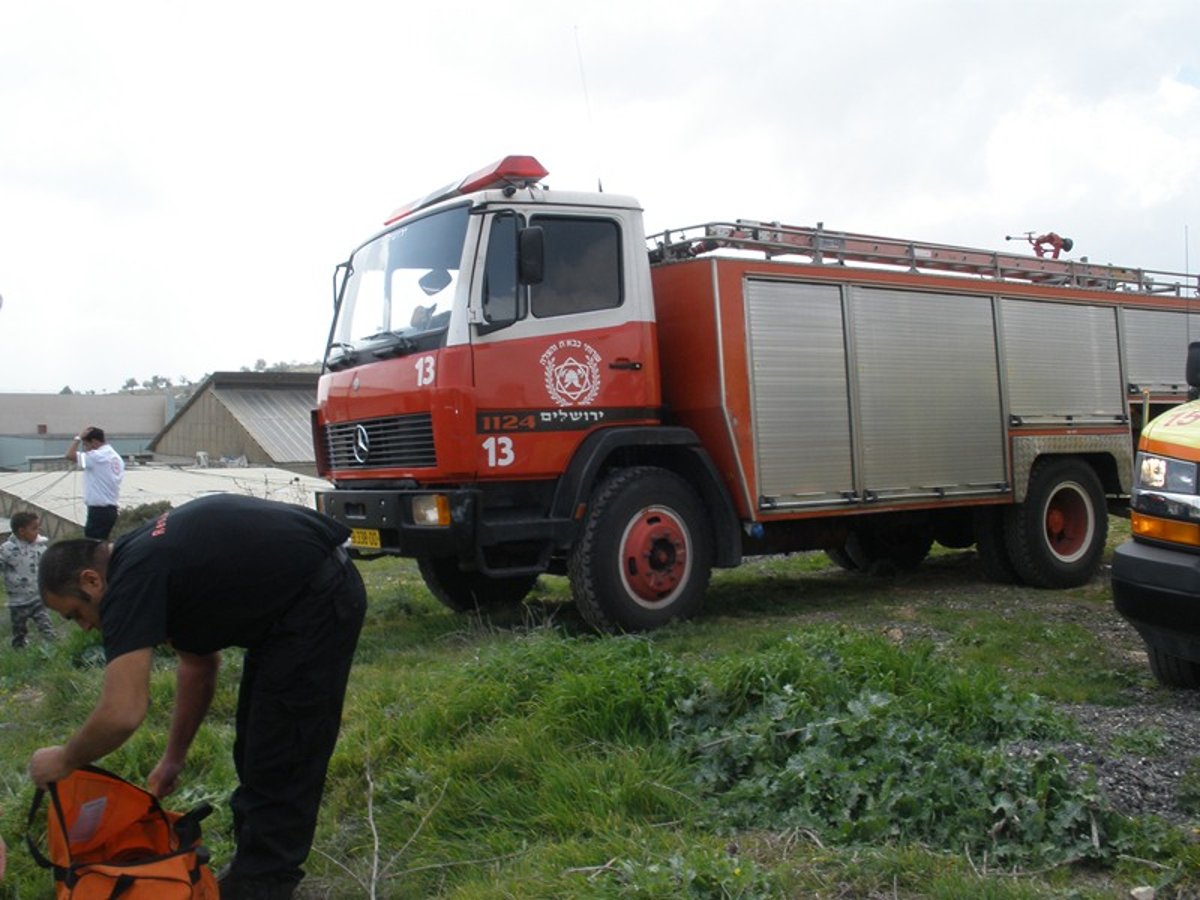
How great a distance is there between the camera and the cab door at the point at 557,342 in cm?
676

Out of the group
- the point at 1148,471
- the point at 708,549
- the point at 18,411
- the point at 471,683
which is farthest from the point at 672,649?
the point at 18,411

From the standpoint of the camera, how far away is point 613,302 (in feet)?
23.8

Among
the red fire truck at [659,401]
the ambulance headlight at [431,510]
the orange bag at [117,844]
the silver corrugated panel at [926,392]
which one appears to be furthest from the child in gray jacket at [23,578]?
the silver corrugated panel at [926,392]

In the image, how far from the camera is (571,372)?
23.1 feet

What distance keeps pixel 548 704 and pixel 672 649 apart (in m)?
2.14

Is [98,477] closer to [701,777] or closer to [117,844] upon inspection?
[117,844]

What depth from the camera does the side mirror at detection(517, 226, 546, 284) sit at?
6656 millimetres

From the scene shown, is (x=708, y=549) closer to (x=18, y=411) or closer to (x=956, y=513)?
(x=956, y=513)

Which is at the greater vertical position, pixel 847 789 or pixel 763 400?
pixel 763 400

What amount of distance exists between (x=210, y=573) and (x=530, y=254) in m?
3.81

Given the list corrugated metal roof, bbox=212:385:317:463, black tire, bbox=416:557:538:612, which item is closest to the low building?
corrugated metal roof, bbox=212:385:317:463

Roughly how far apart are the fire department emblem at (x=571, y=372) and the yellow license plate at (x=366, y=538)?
1449mm

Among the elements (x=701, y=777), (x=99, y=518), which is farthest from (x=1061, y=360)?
(x=99, y=518)

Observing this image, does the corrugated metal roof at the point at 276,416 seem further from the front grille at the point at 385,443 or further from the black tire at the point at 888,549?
the front grille at the point at 385,443
